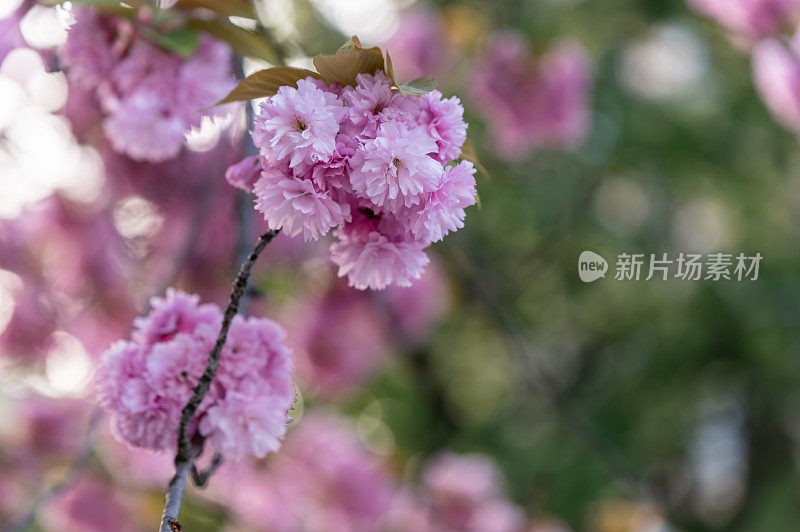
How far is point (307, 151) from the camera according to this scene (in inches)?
17.0

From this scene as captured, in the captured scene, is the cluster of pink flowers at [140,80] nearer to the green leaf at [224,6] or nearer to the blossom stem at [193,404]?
the green leaf at [224,6]

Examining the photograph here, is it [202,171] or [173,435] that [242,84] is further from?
[202,171]

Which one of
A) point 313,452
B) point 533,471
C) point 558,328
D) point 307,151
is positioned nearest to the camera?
point 307,151

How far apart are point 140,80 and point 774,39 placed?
114 centimetres

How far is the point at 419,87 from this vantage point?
1.56 ft

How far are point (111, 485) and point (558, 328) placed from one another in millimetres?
1815

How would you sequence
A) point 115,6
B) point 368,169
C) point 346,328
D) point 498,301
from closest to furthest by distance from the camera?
point 368,169 → point 115,6 → point 346,328 → point 498,301

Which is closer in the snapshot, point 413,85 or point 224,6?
point 413,85

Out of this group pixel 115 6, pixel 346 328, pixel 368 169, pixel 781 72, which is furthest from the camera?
pixel 346 328

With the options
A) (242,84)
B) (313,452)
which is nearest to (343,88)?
(242,84)
